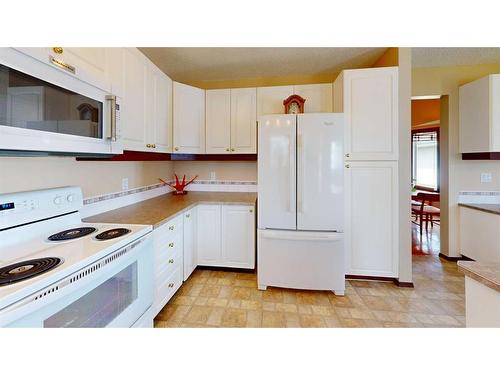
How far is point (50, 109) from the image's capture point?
100 cm

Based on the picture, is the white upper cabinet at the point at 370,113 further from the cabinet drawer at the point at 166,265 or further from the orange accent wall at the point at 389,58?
the cabinet drawer at the point at 166,265

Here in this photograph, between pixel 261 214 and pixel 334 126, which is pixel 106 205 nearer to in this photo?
pixel 261 214

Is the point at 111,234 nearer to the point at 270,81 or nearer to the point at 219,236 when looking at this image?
the point at 219,236

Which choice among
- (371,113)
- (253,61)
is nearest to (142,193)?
(253,61)

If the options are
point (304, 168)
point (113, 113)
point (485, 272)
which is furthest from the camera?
point (304, 168)

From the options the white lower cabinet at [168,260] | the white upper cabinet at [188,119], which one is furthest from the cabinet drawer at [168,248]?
the white upper cabinet at [188,119]

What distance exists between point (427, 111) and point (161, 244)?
18.4ft

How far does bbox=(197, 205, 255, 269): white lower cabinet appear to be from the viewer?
250 centimetres

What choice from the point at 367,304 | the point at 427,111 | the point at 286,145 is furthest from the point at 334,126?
the point at 427,111

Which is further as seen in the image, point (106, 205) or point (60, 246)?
point (106, 205)

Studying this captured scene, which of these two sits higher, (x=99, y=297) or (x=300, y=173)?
(x=300, y=173)

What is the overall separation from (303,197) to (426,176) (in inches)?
220

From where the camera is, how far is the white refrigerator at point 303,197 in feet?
6.75
